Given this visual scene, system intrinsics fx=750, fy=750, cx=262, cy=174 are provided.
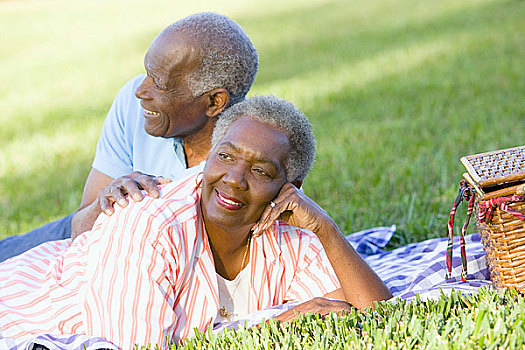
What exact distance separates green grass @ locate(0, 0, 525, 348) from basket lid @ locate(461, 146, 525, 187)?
0.82m

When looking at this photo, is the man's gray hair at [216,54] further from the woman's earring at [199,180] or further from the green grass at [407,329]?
the green grass at [407,329]

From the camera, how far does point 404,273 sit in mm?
4715

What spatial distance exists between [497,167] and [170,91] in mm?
1891

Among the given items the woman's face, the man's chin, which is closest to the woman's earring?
the woman's face

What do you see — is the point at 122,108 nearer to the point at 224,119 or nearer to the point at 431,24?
the point at 224,119

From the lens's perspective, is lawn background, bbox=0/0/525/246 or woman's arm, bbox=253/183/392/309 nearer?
woman's arm, bbox=253/183/392/309

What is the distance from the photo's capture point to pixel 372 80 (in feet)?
40.2

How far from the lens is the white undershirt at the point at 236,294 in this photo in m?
3.85

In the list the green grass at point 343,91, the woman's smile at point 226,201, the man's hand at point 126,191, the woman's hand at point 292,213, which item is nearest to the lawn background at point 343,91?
the green grass at point 343,91

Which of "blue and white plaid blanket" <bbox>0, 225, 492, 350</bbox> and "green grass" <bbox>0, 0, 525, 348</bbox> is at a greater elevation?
"green grass" <bbox>0, 0, 525, 348</bbox>

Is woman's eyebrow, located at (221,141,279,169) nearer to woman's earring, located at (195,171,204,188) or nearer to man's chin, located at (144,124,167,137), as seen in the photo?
woman's earring, located at (195,171,204,188)

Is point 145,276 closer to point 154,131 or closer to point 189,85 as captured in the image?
point 154,131

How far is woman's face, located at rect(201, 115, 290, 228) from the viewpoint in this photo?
3.55 meters

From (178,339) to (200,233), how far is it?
51cm
